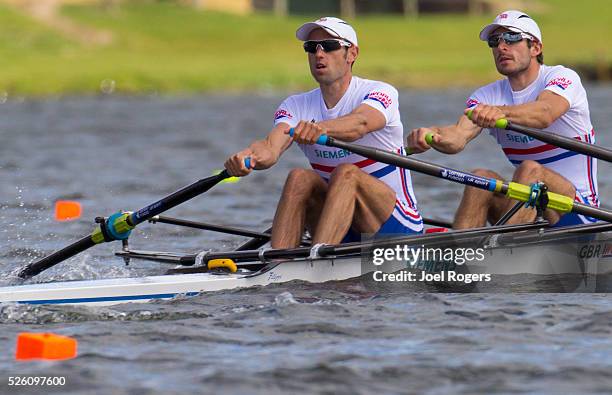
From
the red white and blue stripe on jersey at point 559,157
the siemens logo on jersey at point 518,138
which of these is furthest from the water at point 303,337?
the siemens logo on jersey at point 518,138

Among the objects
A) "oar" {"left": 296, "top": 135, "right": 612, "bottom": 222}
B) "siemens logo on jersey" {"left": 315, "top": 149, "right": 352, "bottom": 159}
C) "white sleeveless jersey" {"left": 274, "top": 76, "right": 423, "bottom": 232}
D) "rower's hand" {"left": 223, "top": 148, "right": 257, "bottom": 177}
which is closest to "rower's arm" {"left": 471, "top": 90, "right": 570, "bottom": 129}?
"oar" {"left": 296, "top": 135, "right": 612, "bottom": 222}

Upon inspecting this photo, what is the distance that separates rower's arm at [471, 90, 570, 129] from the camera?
9.66m

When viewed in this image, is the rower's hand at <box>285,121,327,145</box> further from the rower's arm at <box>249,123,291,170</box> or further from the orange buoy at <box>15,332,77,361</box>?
the orange buoy at <box>15,332,77,361</box>

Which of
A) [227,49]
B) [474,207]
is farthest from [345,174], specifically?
[227,49]

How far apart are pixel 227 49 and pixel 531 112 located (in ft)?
197

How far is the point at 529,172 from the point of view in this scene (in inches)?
388

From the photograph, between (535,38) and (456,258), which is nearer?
(456,258)

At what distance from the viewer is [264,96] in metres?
47.7

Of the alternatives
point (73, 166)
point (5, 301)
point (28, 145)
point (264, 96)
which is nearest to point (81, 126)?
point (28, 145)

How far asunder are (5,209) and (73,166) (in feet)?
20.1

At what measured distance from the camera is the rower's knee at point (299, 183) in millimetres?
9586

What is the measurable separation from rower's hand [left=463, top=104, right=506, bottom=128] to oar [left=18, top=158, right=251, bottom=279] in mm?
2023

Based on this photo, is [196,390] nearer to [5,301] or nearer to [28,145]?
[5,301]

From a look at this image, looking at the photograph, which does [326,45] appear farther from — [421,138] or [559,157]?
[559,157]
